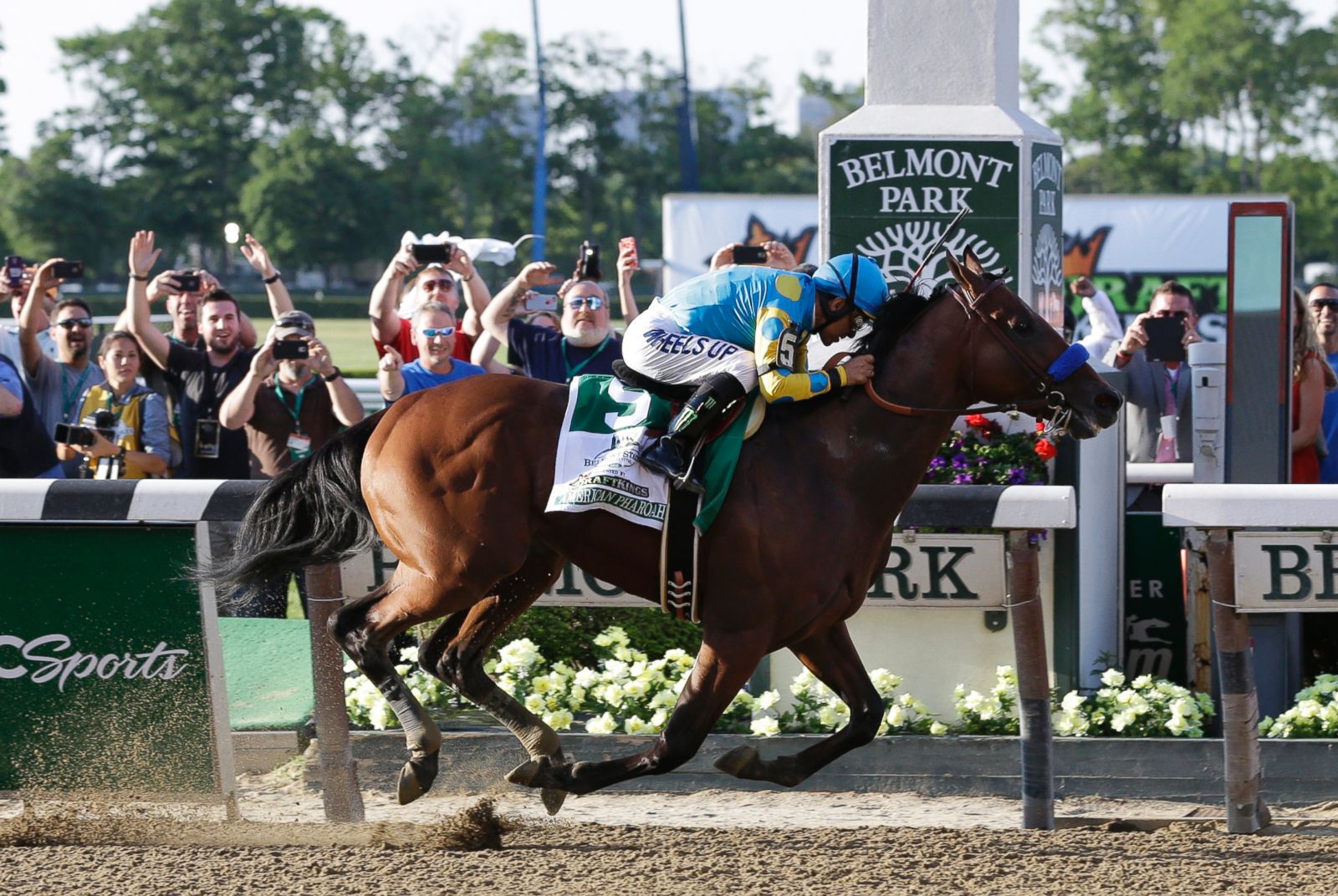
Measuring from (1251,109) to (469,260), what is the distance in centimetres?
5614

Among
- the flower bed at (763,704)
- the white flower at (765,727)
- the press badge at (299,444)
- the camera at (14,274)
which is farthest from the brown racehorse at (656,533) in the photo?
the camera at (14,274)

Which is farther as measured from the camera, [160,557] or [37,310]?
[37,310]

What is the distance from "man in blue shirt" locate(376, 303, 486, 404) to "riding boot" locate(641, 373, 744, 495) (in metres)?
2.14

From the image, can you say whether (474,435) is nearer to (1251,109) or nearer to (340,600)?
(340,600)

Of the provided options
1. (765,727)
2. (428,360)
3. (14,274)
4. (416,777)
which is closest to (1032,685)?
(765,727)

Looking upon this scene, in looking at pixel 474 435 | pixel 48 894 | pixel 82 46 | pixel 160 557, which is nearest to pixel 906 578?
pixel 474 435

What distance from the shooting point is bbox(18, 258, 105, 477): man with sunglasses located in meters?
7.90

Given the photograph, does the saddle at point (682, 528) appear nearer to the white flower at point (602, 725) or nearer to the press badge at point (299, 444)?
the white flower at point (602, 725)

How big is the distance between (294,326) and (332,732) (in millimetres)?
2281

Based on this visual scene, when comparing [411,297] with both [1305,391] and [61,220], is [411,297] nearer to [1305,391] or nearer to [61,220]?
[1305,391]

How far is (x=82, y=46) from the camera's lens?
73875 millimetres

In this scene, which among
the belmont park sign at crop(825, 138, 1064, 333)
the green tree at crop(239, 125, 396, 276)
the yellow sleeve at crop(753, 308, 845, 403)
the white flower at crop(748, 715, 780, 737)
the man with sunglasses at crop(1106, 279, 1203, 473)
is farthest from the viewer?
the green tree at crop(239, 125, 396, 276)

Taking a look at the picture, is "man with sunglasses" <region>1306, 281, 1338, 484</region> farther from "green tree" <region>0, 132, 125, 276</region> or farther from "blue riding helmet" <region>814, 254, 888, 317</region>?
"green tree" <region>0, 132, 125, 276</region>

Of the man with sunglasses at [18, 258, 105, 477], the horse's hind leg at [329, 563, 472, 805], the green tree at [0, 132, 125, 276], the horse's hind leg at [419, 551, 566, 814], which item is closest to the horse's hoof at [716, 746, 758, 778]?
the horse's hind leg at [419, 551, 566, 814]
